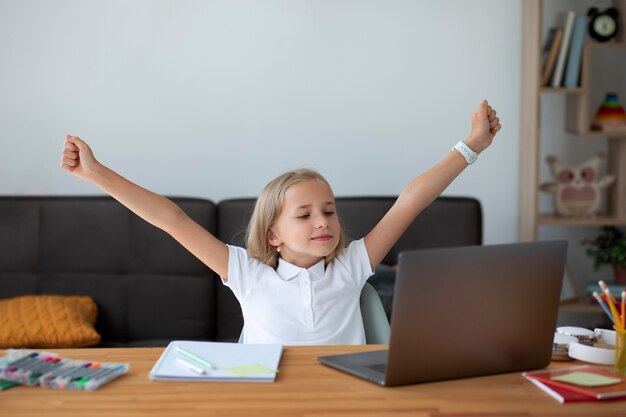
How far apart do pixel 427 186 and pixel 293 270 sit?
0.39 meters

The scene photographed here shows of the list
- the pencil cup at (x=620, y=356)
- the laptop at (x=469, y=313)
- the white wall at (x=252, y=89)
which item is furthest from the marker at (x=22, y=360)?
the white wall at (x=252, y=89)

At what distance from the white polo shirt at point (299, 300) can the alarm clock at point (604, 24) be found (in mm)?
1916

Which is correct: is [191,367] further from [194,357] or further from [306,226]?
[306,226]

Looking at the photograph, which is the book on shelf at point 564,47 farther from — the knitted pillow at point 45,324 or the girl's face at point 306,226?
the knitted pillow at point 45,324

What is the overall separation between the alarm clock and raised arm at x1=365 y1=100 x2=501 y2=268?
1684 mm

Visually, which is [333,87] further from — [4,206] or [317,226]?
[317,226]

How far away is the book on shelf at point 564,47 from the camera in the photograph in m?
3.63

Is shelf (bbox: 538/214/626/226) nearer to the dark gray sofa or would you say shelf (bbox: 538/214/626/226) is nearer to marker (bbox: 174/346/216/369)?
the dark gray sofa

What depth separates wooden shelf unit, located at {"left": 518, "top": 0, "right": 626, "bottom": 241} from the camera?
11.8ft

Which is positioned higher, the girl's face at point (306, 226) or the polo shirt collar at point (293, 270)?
the girl's face at point (306, 226)

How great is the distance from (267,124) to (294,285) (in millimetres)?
1626

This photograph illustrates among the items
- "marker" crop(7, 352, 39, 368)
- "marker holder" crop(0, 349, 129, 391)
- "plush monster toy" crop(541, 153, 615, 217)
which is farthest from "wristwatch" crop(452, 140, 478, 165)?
"plush monster toy" crop(541, 153, 615, 217)

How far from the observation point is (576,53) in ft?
11.9

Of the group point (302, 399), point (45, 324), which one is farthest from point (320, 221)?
point (45, 324)
